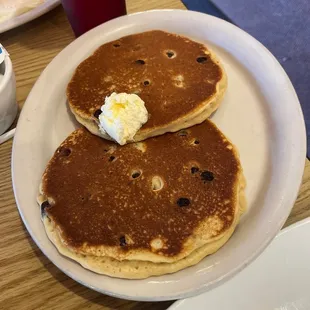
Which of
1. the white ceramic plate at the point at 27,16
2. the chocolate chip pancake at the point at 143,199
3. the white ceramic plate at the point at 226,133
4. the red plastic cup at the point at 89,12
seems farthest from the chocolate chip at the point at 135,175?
the white ceramic plate at the point at 27,16

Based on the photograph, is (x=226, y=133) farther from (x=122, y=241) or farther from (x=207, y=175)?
(x=122, y=241)

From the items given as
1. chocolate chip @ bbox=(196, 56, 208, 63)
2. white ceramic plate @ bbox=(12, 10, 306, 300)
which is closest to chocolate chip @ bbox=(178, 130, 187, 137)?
white ceramic plate @ bbox=(12, 10, 306, 300)

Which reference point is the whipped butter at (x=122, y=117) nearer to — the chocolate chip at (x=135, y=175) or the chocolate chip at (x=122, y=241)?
the chocolate chip at (x=135, y=175)

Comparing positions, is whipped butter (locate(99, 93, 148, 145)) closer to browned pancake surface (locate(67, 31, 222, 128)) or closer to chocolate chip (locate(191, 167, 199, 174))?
browned pancake surface (locate(67, 31, 222, 128))

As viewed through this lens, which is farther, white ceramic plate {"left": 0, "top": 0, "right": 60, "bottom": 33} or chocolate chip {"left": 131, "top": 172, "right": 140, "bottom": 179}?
white ceramic plate {"left": 0, "top": 0, "right": 60, "bottom": 33}

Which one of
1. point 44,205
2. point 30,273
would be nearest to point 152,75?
point 44,205

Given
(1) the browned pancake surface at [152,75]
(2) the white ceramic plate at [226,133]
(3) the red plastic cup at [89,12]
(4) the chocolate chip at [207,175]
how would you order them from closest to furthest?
1. (2) the white ceramic plate at [226,133]
2. (4) the chocolate chip at [207,175]
3. (1) the browned pancake surface at [152,75]
4. (3) the red plastic cup at [89,12]

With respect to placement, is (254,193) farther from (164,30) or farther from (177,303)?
(164,30)
